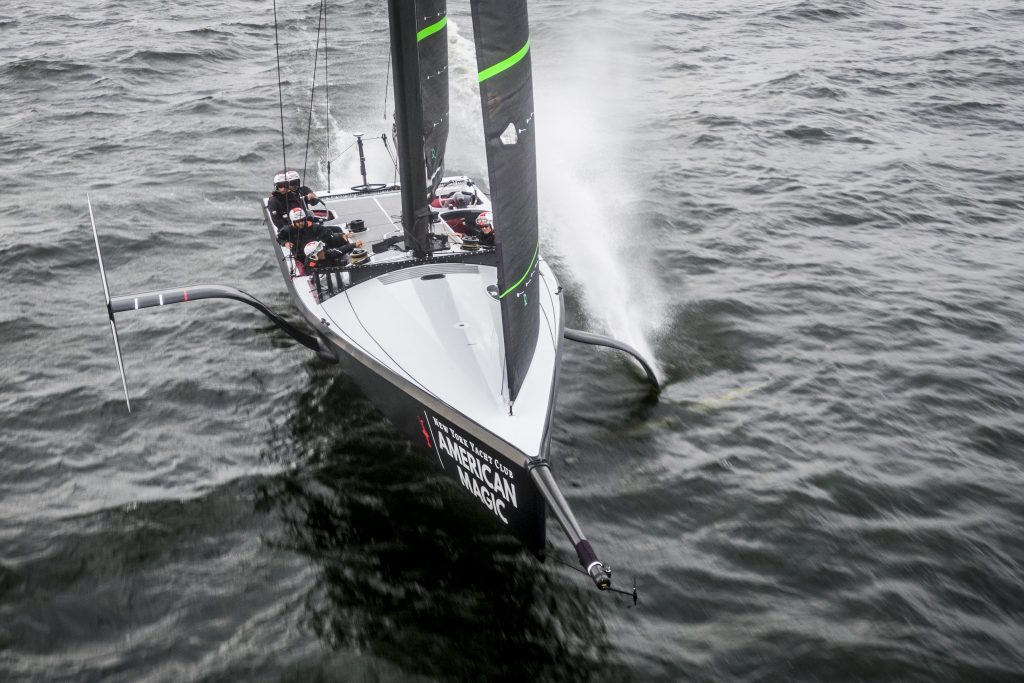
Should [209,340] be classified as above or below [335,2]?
below

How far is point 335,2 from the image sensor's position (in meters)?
26.4

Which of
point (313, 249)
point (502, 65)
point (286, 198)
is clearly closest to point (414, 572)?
point (313, 249)

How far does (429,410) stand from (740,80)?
17.2 m

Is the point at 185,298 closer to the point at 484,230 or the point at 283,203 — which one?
the point at 283,203

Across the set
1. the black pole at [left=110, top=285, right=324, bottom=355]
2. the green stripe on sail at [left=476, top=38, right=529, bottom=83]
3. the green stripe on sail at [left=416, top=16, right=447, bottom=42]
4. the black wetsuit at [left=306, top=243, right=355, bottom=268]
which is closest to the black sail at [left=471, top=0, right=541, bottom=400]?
the green stripe on sail at [left=476, top=38, right=529, bottom=83]

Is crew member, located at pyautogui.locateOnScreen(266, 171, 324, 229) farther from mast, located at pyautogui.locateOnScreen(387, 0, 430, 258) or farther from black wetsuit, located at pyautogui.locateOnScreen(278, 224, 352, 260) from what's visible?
mast, located at pyautogui.locateOnScreen(387, 0, 430, 258)

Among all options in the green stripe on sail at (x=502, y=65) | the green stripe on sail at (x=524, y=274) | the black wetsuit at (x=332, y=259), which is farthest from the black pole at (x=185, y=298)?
the green stripe on sail at (x=502, y=65)

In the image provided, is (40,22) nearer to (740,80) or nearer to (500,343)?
(740,80)

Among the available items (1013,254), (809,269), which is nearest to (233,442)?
(809,269)

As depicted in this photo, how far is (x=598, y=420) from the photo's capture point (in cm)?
931

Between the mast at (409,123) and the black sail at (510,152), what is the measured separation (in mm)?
1879

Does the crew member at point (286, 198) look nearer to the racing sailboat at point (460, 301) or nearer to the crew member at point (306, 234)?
the racing sailboat at point (460, 301)

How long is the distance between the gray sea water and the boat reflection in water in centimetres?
3

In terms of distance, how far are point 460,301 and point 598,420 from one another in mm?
2224
